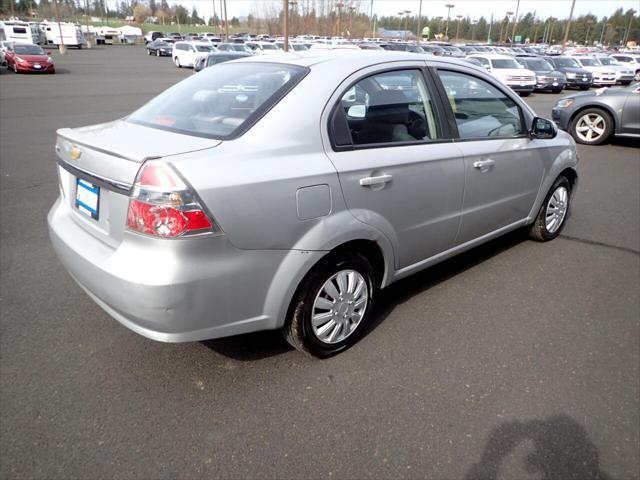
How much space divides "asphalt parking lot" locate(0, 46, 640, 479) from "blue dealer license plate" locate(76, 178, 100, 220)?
904mm

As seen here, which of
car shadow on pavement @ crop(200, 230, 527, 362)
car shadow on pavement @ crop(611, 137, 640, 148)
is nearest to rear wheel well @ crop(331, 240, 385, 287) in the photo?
car shadow on pavement @ crop(200, 230, 527, 362)

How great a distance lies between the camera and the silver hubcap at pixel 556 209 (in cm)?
479

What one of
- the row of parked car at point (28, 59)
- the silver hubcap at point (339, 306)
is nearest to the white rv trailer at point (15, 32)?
the row of parked car at point (28, 59)

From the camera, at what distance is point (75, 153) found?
2.66 metres

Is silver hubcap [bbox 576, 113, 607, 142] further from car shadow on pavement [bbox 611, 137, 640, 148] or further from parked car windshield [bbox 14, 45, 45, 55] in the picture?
parked car windshield [bbox 14, 45, 45, 55]

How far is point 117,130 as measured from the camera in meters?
2.79

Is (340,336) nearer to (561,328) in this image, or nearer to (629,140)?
(561,328)

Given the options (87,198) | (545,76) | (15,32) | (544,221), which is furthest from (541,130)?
(15,32)

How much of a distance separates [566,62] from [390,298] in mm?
29049

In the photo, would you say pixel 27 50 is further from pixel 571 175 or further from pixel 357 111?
pixel 357 111

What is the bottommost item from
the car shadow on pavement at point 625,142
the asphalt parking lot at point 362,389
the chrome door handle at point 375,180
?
the car shadow on pavement at point 625,142

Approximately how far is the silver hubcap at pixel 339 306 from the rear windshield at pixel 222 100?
1023mm

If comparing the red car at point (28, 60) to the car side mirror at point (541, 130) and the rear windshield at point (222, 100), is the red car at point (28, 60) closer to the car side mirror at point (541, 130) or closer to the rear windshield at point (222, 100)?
the rear windshield at point (222, 100)

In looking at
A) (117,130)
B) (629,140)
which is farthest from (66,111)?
(629,140)
